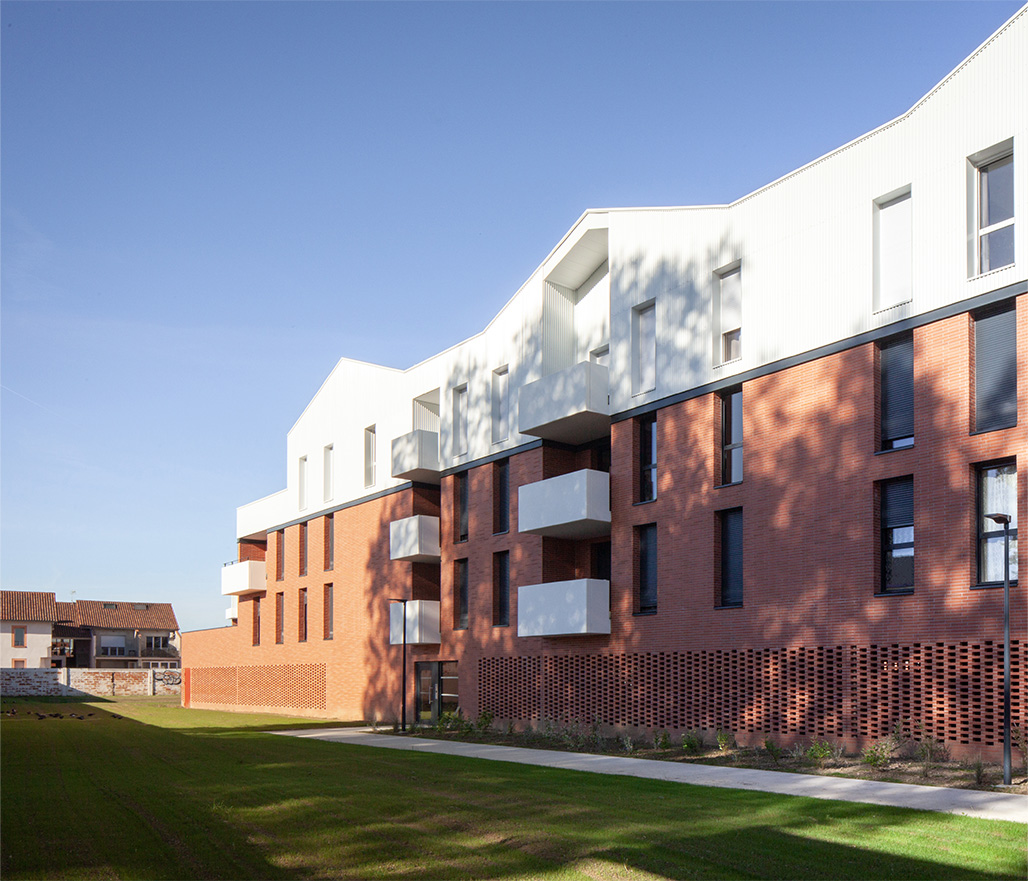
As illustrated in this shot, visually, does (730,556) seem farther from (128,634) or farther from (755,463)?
(128,634)

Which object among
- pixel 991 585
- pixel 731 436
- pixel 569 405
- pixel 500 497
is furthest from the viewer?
pixel 500 497

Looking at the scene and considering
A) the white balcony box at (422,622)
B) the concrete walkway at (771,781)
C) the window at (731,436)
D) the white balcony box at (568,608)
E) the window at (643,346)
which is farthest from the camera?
the white balcony box at (422,622)

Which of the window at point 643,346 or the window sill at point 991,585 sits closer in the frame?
the window sill at point 991,585

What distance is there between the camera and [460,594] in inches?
1247

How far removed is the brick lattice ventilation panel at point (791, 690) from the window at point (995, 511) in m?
1.22

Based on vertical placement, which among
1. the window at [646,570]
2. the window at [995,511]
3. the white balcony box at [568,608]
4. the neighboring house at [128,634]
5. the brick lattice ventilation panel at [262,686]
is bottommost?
the neighboring house at [128,634]

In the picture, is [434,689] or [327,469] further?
[327,469]

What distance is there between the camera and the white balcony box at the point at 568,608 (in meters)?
24.3

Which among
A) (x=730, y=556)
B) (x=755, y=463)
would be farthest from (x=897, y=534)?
(x=730, y=556)

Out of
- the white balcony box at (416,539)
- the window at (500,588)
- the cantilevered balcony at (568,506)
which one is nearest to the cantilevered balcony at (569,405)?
the cantilevered balcony at (568,506)

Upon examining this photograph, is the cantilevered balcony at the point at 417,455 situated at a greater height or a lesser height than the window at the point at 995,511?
greater

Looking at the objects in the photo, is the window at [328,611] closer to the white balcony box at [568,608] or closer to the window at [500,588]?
the window at [500,588]

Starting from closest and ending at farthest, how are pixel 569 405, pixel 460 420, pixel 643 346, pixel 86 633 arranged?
pixel 643 346, pixel 569 405, pixel 460 420, pixel 86 633

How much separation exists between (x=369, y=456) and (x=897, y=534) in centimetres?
2294
